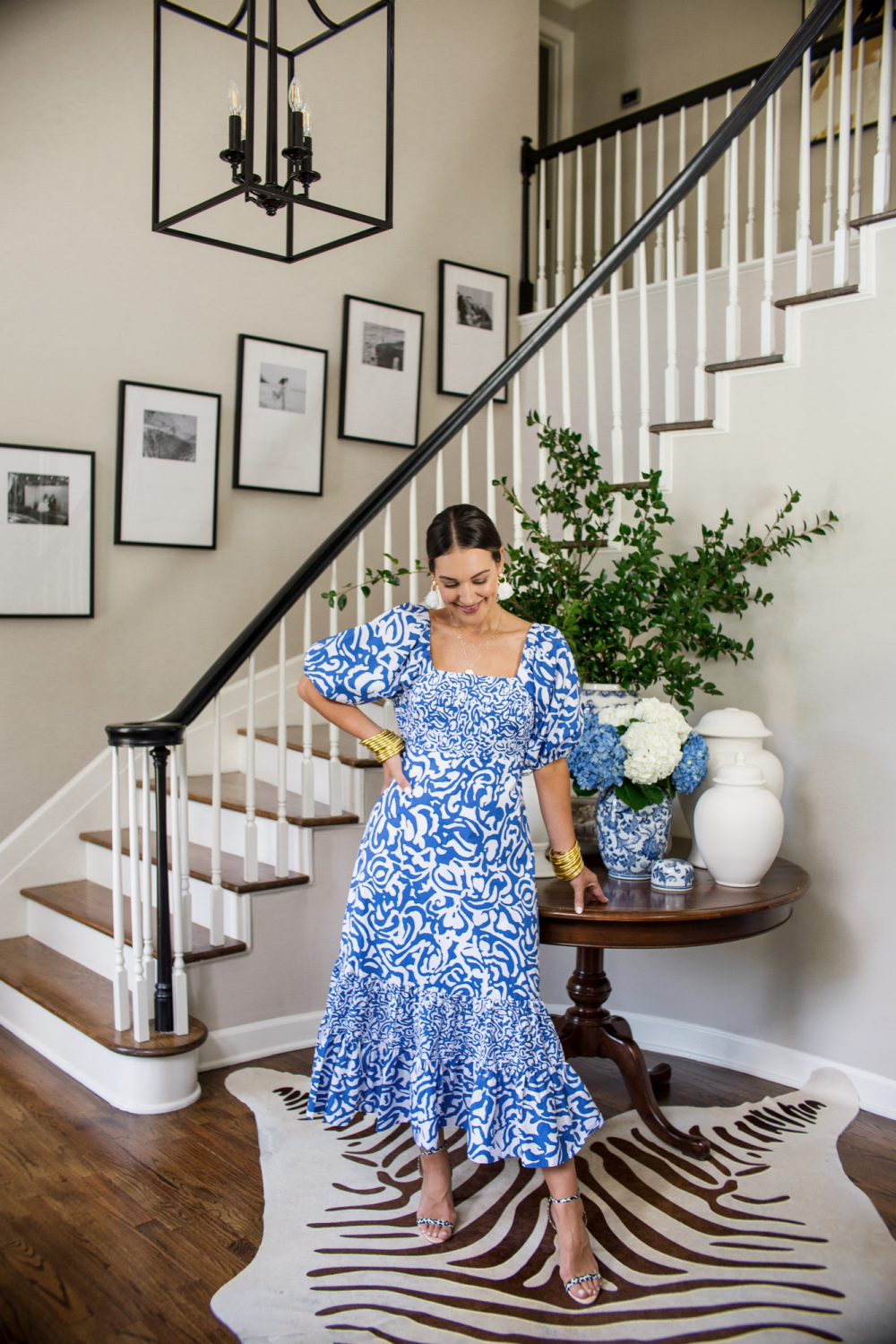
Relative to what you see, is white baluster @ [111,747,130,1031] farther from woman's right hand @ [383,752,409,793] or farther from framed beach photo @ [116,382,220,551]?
framed beach photo @ [116,382,220,551]

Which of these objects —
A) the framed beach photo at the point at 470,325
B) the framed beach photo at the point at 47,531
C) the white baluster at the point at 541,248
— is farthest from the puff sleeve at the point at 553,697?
the white baluster at the point at 541,248

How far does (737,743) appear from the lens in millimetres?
2727

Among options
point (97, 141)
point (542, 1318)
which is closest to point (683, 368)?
point (97, 141)

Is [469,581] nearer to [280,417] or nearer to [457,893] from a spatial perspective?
[457,893]

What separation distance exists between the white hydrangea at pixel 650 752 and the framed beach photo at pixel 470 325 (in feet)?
8.76

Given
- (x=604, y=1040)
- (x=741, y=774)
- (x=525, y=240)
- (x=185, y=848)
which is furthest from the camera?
(x=525, y=240)

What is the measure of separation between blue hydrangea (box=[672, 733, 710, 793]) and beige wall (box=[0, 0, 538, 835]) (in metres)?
2.19

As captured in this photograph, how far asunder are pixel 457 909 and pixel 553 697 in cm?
47

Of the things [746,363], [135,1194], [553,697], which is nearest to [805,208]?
[746,363]

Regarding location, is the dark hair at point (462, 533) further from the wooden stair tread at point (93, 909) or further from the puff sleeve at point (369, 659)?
the wooden stair tread at point (93, 909)

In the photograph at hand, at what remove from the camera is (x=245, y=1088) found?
2.94 m

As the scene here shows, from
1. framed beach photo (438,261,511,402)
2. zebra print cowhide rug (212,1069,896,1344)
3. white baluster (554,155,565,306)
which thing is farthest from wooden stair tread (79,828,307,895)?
white baluster (554,155,565,306)

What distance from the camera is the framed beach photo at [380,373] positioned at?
4.46m

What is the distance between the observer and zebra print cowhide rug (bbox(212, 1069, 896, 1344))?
1917mm
